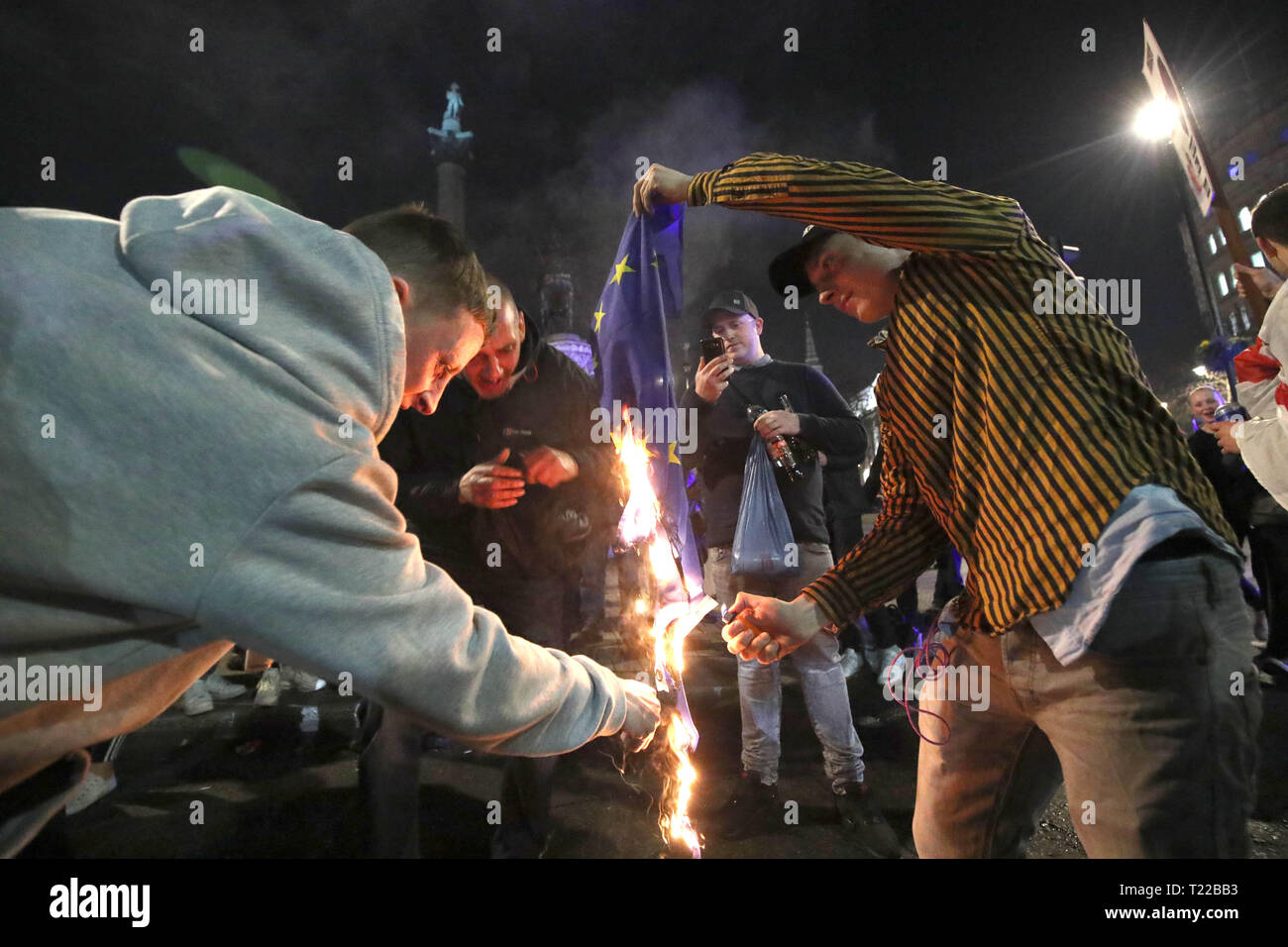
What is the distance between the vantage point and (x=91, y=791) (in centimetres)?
408

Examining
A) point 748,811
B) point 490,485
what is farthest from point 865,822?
point 490,485

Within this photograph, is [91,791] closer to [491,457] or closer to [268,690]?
[268,690]

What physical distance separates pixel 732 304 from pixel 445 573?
141 inches

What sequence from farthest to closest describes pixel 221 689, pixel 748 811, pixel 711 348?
pixel 221 689 < pixel 711 348 < pixel 748 811

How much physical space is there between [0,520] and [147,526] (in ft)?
0.86

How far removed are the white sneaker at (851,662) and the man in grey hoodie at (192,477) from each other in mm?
6164

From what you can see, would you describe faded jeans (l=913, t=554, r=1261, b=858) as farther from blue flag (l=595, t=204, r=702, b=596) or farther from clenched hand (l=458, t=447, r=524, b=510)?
clenched hand (l=458, t=447, r=524, b=510)

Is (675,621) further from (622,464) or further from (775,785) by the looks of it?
(775,785)

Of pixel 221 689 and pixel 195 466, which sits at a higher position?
pixel 195 466

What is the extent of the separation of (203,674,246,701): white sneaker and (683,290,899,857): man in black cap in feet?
17.4

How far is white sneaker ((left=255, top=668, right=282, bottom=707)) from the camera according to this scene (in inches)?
239

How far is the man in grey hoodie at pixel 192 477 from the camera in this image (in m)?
1.10

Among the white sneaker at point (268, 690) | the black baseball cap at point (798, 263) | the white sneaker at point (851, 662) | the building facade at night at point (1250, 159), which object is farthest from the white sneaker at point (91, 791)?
the building facade at night at point (1250, 159)
